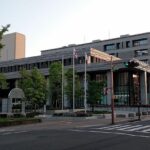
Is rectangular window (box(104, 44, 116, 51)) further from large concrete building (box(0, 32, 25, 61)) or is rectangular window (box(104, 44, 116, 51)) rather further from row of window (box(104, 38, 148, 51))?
large concrete building (box(0, 32, 25, 61))

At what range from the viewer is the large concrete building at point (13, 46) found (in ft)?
394

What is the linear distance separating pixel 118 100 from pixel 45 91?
935 inches

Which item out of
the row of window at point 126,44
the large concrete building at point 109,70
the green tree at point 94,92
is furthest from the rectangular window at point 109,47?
the green tree at point 94,92

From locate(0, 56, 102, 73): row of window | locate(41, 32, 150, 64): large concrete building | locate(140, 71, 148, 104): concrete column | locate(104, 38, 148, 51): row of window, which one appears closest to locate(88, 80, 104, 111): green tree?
locate(0, 56, 102, 73): row of window

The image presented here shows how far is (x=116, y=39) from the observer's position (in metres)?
103

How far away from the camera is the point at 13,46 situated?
4860 inches

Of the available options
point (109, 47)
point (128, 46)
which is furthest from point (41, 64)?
point (128, 46)

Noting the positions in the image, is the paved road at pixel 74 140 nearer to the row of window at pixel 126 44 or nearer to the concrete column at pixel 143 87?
the concrete column at pixel 143 87

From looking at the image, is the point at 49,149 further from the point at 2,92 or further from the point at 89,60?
the point at 2,92

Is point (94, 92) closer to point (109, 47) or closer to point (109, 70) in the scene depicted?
point (109, 70)

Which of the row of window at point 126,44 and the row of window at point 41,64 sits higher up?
the row of window at point 126,44

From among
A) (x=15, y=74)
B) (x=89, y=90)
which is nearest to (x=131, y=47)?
(x=15, y=74)

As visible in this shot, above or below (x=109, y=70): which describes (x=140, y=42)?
above

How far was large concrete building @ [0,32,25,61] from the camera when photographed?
120062mm
